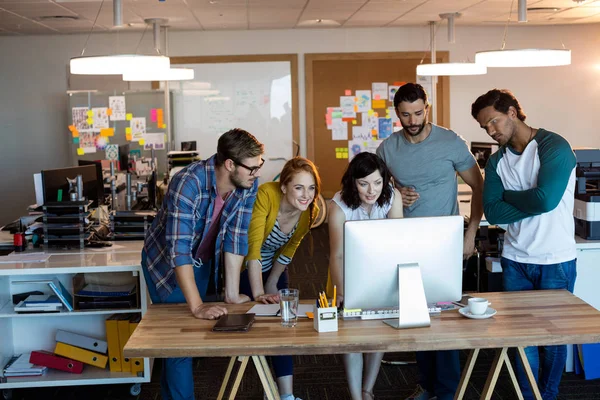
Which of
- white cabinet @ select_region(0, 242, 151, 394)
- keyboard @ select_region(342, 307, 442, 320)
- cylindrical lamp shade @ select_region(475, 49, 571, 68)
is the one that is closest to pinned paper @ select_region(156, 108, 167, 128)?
white cabinet @ select_region(0, 242, 151, 394)

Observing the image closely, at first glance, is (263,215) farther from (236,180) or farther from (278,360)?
(278,360)

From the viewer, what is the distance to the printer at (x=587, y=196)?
4.11 m

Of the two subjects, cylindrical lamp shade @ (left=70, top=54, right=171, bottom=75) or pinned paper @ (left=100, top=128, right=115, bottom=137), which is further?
pinned paper @ (left=100, top=128, right=115, bottom=137)

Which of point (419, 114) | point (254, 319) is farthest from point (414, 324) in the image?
point (419, 114)

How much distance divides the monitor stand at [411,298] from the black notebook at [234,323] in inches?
22.1

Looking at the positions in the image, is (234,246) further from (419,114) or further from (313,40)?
(313,40)

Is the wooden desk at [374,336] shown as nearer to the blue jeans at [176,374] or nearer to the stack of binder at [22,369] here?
the blue jeans at [176,374]

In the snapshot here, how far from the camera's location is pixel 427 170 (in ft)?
11.4

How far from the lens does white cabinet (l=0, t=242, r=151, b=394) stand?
12.6 ft

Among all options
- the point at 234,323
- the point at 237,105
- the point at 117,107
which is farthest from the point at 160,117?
the point at 234,323

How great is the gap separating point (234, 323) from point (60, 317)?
1873 mm

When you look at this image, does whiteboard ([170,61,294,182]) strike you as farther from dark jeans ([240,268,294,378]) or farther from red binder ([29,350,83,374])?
dark jeans ([240,268,294,378])

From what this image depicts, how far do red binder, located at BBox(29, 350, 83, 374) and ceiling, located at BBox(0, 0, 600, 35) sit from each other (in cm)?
375

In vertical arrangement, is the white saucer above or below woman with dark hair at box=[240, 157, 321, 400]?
below
